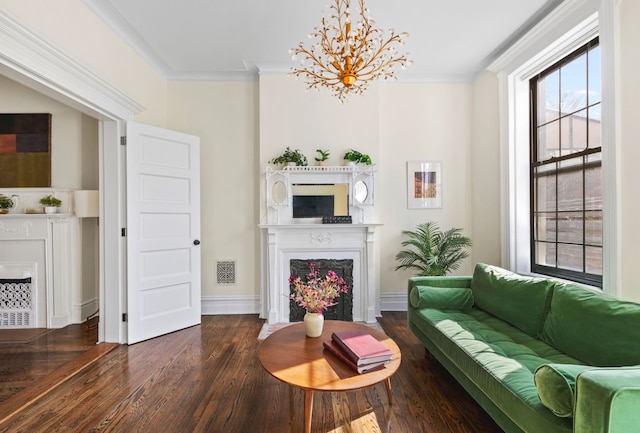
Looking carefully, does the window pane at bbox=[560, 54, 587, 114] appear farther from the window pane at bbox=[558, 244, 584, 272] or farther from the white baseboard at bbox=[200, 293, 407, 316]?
the white baseboard at bbox=[200, 293, 407, 316]

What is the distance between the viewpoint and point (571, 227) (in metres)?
2.86

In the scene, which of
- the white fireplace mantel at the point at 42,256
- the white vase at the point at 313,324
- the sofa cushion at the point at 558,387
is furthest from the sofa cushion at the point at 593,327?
the white fireplace mantel at the point at 42,256

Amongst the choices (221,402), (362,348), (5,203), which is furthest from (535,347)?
(5,203)

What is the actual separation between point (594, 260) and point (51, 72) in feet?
14.4

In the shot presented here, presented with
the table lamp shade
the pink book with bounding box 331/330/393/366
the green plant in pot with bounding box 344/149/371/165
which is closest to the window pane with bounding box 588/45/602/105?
the green plant in pot with bounding box 344/149/371/165

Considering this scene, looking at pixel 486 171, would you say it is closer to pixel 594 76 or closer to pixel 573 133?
pixel 573 133

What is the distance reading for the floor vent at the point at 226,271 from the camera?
161 inches

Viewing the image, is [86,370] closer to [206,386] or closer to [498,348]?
[206,386]

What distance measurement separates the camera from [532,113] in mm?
3348

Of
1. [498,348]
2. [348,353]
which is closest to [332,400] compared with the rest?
[348,353]

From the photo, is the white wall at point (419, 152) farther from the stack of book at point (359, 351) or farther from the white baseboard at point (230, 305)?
the stack of book at point (359, 351)

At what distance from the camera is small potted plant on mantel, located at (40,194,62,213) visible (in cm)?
361

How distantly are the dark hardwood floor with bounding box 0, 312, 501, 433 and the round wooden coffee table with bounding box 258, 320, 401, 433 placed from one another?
0.87ft

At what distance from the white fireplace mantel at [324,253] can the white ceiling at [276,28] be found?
6.66ft
